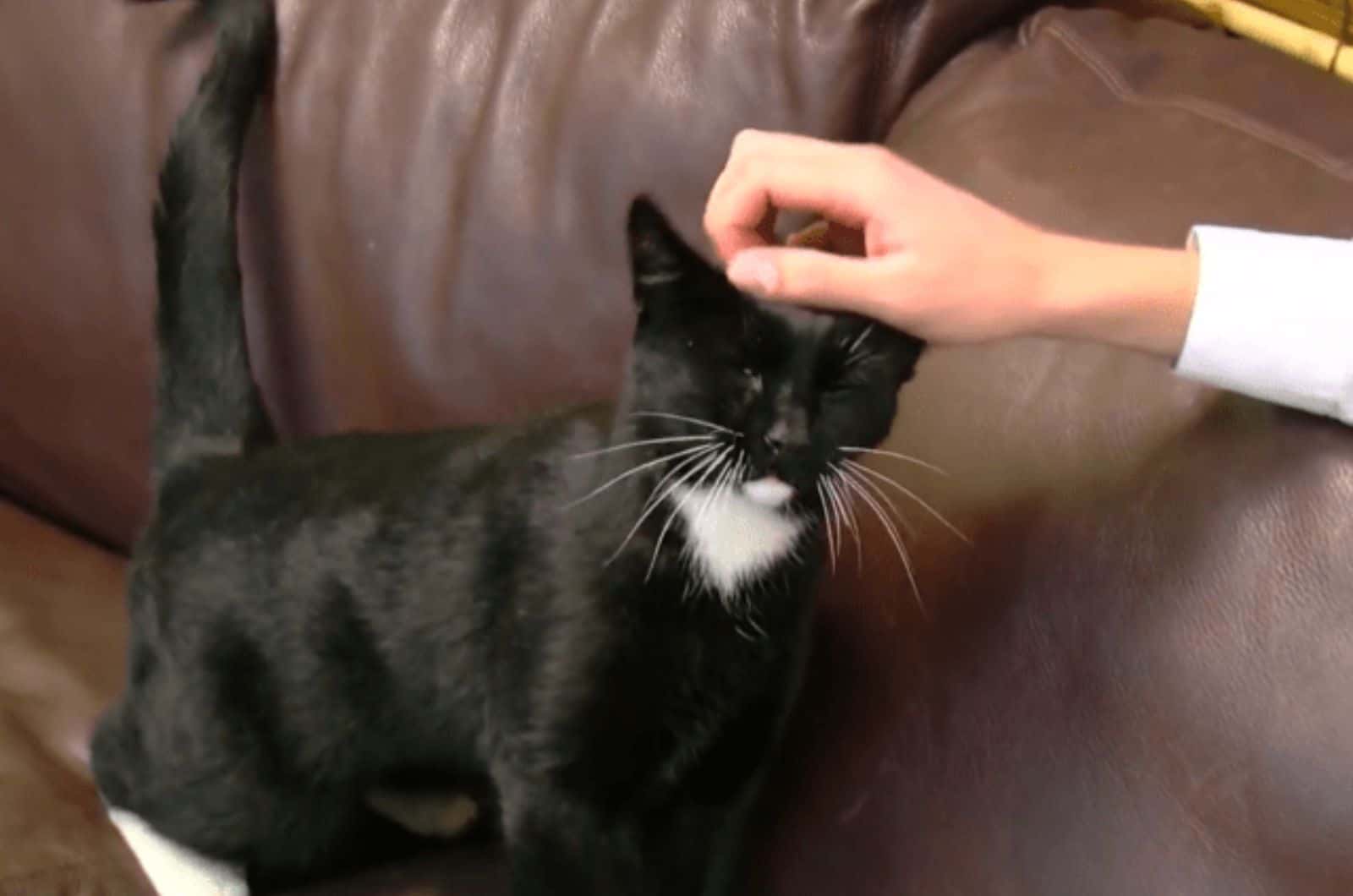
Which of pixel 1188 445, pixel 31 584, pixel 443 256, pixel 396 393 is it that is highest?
pixel 1188 445

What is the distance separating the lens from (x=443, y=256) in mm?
961

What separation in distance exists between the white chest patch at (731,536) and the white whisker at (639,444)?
0.11 feet

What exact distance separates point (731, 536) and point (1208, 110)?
1.24 feet

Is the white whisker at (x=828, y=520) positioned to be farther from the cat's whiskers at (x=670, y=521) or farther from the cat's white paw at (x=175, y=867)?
the cat's white paw at (x=175, y=867)

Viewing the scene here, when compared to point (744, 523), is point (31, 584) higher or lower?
lower

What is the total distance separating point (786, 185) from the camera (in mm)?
622

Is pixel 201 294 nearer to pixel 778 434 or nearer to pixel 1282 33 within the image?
pixel 778 434

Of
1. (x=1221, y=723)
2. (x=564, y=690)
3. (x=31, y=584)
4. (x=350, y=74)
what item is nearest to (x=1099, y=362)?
(x=1221, y=723)

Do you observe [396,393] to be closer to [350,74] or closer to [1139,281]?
[350,74]

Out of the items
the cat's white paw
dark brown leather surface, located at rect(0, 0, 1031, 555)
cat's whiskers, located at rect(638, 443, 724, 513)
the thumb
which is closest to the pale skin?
the thumb

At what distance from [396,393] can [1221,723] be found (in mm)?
630

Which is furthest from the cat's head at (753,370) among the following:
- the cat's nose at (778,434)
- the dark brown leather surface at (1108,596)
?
the dark brown leather surface at (1108,596)

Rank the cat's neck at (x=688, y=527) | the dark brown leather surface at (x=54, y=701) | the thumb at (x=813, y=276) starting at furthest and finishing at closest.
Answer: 1. the dark brown leather surface at (x=54, y=701)
2. the cat's neck at (x=688, y=527)
3. the thumb at (x=813, y=276)

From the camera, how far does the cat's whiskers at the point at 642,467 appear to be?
0.63 m
